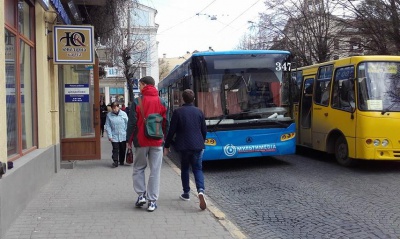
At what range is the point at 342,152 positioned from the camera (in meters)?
10.1

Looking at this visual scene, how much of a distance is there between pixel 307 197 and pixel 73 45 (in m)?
5.73

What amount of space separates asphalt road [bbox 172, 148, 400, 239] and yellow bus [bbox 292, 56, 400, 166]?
1.87 feet

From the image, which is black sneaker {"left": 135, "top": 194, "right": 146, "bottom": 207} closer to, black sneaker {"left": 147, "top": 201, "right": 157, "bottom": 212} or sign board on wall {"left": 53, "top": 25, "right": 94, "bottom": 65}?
black sneaker {"left": 147, "top": 201, "right": 157, "bottom": 212}

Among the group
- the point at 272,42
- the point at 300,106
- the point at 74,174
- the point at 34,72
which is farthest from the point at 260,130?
the point at 272,42

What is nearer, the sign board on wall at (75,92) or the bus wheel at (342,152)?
the bus wheel at (342,152)

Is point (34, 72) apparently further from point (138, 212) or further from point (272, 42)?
point (272, 42)

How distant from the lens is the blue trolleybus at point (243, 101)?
9.65 meters

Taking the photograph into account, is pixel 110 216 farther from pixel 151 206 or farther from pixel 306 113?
pixel 306 113

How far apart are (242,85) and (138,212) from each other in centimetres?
478

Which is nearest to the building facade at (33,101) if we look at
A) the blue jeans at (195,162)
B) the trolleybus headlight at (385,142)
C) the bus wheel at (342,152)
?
the blue jeans at (195,162)

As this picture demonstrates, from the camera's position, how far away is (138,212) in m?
6.02

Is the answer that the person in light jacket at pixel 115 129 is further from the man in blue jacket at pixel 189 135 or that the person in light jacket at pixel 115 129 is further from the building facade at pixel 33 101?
the man in blue jacket at pixel 189 135

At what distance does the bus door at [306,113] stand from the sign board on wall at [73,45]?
6217 mm

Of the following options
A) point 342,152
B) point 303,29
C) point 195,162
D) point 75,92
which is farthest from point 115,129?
point 303,29
